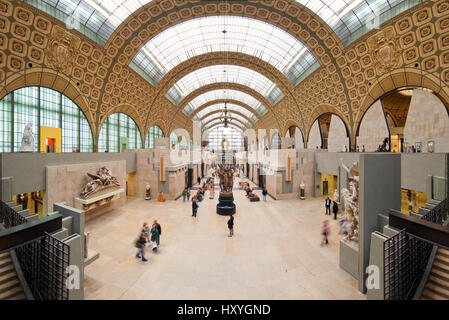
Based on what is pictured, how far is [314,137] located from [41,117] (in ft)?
83.3

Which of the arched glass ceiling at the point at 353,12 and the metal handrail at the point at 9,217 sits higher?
the arched glass ceiling at the point at 353,12

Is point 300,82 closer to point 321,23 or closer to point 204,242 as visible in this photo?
A: point 321,23

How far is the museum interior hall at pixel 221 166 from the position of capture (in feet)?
16.4

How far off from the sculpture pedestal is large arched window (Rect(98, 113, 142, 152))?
12048 millimetres

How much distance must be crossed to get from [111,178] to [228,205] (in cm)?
791

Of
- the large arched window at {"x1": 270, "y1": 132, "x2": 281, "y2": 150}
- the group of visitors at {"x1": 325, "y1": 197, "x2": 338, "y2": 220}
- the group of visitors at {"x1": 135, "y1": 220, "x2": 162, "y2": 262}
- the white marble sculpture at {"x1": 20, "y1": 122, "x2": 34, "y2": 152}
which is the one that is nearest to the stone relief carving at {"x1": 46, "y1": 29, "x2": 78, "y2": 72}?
the white marble sculpture at {"x1": 20, "y1": 122, "x2": 34, "y2": 152}

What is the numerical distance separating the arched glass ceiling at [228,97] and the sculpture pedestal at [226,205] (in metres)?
28.0

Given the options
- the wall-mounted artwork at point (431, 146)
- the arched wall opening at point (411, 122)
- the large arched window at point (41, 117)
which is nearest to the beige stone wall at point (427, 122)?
the arched wall opening at point (411, 122)

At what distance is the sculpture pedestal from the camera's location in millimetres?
12531

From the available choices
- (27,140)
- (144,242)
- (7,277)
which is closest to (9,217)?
(7,277)

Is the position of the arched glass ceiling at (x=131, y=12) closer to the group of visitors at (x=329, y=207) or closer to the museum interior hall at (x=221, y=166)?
the museum interior hall at (x=221, y=166)

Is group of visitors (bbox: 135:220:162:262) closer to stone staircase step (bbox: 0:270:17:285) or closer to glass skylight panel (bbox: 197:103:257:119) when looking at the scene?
stone staircase step (bbox: 0:270:17:285)

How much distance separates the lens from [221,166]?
15.5 m

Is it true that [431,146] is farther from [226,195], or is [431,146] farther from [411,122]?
[226,195]
